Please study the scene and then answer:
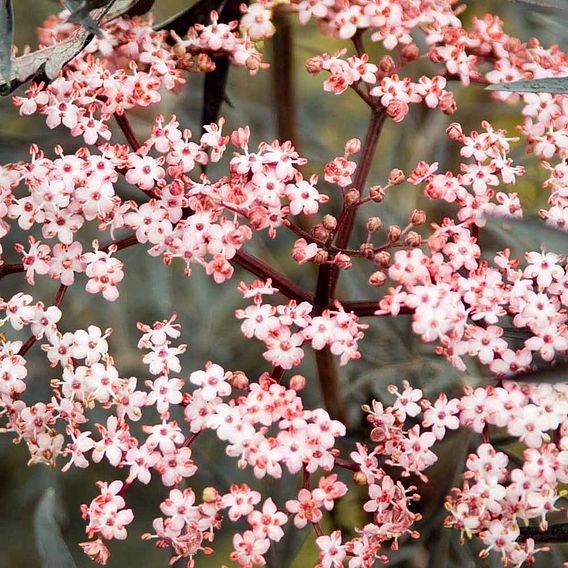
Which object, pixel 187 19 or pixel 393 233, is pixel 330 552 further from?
pixel 187 19

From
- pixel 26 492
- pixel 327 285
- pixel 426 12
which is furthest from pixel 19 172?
pixel 26 492

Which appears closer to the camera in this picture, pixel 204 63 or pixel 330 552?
pixel 330 552

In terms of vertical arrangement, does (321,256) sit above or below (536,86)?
below

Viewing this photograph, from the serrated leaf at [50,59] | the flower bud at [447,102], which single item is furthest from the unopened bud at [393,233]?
the serrated leaf at [50,59]

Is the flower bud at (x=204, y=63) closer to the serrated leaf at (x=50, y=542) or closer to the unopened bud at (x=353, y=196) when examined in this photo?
the unopened bud at (x=353, y=196)

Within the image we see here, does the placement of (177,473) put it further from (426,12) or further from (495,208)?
(426,12)

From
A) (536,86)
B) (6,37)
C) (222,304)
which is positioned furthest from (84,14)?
(222,304)
